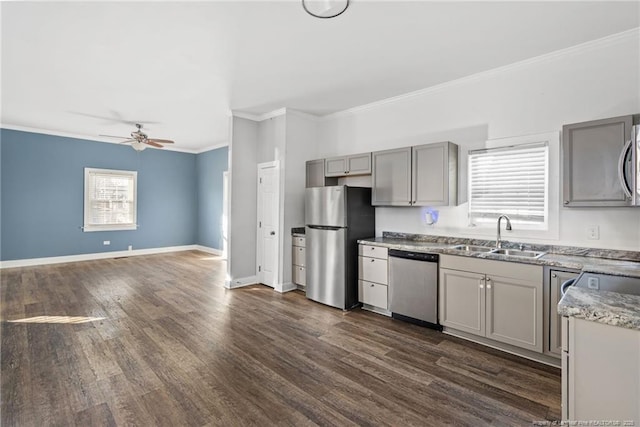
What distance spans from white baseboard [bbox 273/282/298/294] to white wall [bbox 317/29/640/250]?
166 cm

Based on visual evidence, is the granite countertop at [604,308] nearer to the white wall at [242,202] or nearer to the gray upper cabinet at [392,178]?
the gray upper cabinet at [392,178]

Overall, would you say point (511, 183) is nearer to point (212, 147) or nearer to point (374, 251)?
point (374, 251)

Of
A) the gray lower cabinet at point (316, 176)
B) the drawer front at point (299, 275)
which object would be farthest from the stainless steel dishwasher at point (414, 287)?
the gray lower cabinet at point (316, 176)

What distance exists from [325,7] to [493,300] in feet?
9.49

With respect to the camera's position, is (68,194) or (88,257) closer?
(68,194)

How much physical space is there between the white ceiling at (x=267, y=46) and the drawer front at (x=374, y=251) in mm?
2034

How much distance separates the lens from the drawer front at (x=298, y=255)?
481 centimetres

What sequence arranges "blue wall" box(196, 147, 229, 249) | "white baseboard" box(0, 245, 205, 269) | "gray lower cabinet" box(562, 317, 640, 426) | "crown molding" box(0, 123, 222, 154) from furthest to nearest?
1. "blue wall" box(196, 147, 229, 249)
2. "white baseboard" box(0, 245, 205, 269)
3. "crown molding" box(0, 123, 222, 154)
4. "gray lower cabinet" box(562, 317, 640, 426)

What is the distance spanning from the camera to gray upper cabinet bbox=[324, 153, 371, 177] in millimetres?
4246

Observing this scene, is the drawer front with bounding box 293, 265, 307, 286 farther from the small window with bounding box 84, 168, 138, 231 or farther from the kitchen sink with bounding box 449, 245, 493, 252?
the small window with bounding box 84, 168, 138, 231

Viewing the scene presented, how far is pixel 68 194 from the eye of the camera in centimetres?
682

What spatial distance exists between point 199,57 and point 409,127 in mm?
2664

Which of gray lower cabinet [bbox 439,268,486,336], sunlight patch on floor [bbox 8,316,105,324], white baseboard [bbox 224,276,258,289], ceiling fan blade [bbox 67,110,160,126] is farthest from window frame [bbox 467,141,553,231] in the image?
ceiling fan blade [bbox 67,110,160,126]

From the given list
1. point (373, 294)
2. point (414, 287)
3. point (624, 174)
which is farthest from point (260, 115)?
point (624, 174)
